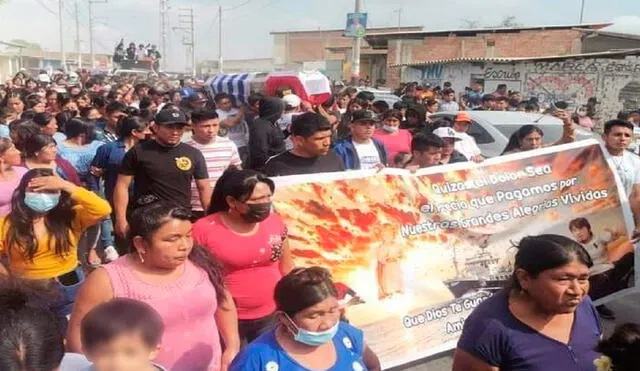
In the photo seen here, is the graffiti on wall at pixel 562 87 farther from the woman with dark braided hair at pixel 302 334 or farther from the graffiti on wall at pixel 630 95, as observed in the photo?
the woman with dark braided hair at pixel 302 334

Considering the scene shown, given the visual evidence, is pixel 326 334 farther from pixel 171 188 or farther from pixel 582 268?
pixel 171 188

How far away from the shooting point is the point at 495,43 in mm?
30438

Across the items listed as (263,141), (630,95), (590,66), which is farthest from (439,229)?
(590,66)

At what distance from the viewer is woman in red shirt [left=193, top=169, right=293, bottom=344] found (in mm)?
3281

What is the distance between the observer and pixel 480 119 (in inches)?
379

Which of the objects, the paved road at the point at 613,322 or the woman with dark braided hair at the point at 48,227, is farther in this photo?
the paved road at the point at 613,322

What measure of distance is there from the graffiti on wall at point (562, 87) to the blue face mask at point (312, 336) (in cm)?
1947

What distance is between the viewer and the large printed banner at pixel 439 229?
13.6ft

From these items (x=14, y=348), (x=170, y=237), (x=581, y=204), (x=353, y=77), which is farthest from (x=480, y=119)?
(x=353, y=77)

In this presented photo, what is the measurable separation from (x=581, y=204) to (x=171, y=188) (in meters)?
3.15

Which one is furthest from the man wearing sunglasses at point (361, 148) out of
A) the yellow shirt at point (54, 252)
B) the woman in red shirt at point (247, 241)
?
the yellow shirt at point (54, 252)

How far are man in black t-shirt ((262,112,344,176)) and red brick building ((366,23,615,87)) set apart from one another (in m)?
26.2

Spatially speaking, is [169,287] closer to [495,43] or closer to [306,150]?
[306,150]

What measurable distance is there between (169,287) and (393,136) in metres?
4.75
